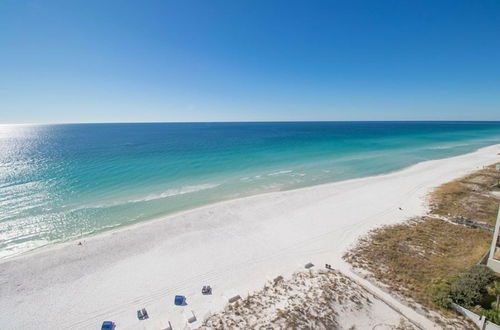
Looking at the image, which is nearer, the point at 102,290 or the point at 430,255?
the point at 102,290

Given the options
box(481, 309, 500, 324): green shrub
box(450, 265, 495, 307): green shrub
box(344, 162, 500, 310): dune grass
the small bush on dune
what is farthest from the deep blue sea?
box(481, 309, 500, 324): green shrub

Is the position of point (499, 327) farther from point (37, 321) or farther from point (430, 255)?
point (37, 321)

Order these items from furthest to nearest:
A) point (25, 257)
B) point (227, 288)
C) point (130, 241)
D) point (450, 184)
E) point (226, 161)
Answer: point (226, 161)
point (450, 184)
point (130, 241)
point (25, 257)
point (227, 288)

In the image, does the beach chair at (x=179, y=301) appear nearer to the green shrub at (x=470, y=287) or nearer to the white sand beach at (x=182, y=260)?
the white sand beach at (x=182, y=260)

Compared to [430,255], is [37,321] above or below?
below

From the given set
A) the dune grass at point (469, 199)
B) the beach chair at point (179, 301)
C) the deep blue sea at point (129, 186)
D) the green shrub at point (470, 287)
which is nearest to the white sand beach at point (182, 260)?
the beach chair at point (179, 301)

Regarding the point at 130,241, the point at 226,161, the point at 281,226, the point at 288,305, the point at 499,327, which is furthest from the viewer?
the point at 226,161

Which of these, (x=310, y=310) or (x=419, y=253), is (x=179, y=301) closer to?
(x=310, y=310)

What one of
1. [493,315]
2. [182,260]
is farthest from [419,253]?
[182,260]

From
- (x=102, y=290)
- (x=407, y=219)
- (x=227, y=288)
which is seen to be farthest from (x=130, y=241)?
(x=407, y=219)
